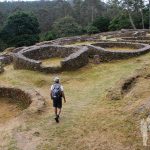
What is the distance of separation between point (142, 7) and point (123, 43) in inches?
1234

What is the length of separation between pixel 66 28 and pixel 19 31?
26.7ft

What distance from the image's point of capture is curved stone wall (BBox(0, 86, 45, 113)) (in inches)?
607

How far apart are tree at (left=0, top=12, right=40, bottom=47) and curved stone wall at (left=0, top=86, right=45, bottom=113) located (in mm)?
37094

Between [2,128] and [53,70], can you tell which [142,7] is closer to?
[53,70]

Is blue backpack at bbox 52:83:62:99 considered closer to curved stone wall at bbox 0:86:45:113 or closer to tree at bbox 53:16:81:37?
curved stone wall at bbox 0:86:45:113

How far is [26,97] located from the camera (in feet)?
56.7

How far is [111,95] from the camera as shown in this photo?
16.2 meters

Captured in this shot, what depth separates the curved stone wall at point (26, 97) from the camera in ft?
50.6

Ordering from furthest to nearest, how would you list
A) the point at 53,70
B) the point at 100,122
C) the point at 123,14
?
the point at 123,14, the point at 53,70, the point at 100,122

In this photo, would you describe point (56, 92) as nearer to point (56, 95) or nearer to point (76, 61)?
point (56, 95)

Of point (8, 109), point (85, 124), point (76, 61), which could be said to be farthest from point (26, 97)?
point (76, 61)

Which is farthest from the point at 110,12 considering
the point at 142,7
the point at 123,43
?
the point at 123,43

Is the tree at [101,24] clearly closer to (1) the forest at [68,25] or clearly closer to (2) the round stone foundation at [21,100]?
(1) the forest at [68,25]

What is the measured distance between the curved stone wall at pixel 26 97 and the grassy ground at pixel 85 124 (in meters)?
0.41
